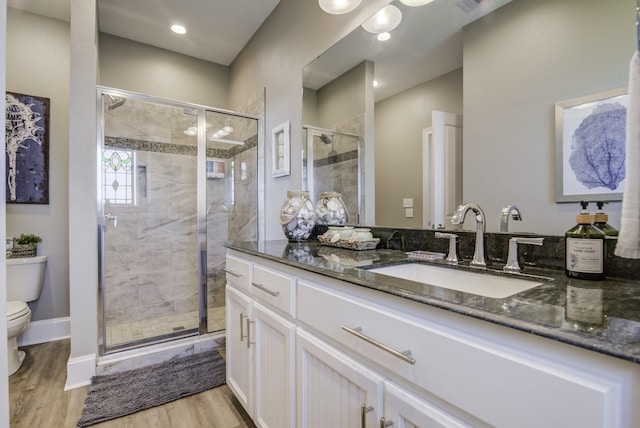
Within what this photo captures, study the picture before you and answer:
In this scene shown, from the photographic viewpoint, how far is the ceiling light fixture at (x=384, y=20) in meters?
1.49

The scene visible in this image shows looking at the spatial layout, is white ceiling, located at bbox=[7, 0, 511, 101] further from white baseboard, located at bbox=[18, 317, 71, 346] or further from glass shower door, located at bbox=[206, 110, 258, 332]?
white baseboard, located at bbox=[18, 317, 71, 346]

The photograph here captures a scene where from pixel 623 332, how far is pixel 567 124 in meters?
0.74

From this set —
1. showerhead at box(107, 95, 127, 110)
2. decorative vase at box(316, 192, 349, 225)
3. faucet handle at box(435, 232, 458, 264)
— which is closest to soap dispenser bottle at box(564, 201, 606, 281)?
faucet handle at box(435, 232, 458, 264)

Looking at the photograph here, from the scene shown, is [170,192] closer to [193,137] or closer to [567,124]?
[193,137]

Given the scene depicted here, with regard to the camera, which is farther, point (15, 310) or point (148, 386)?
point (15, 310)

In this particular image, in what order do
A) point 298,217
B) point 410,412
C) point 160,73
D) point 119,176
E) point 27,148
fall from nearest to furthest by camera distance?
point 410,412, point 298,217, point 27,148, point 119,176, point 160,73

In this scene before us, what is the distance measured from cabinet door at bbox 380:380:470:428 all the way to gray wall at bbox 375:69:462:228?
0.81 meters

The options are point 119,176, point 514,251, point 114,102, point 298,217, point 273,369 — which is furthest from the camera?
point 119,176

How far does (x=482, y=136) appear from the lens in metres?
1.16

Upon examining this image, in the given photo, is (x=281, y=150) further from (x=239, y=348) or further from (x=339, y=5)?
(x=239, y=348)

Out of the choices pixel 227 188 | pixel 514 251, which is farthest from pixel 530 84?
pixel 227 188

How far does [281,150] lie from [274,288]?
1.38m

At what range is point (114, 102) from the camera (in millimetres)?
2256

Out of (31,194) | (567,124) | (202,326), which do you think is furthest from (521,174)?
(31,194)
